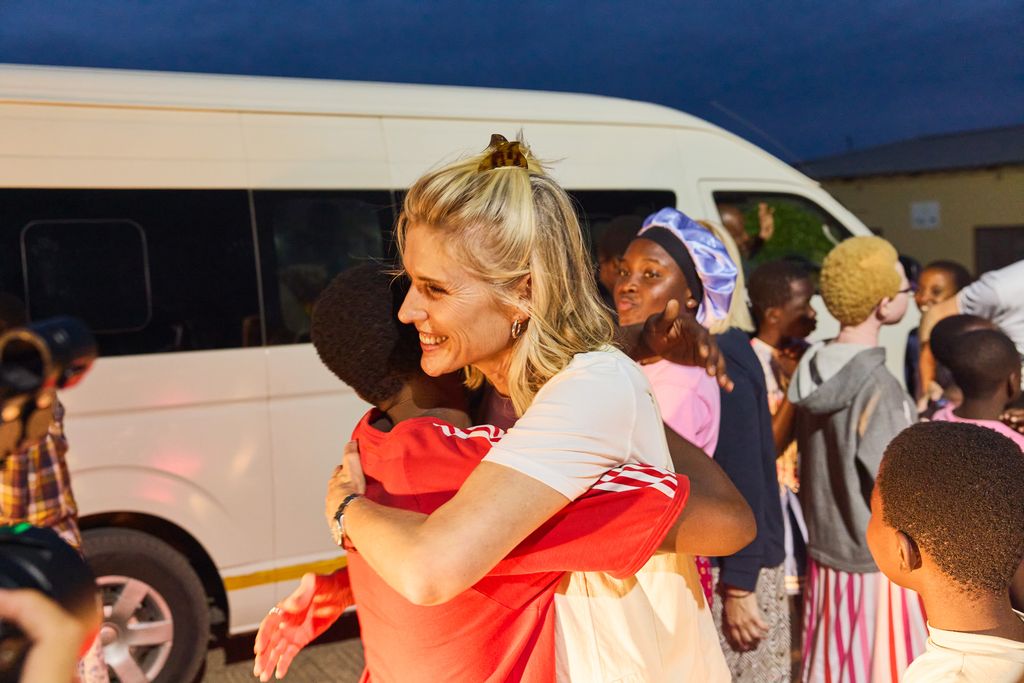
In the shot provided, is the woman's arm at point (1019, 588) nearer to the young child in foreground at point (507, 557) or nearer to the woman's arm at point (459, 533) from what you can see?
the young child in foreground at point (507, 557)

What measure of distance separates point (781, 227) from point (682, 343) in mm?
3809

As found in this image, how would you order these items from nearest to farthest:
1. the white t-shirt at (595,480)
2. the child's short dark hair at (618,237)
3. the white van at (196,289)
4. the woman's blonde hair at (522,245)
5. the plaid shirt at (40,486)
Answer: the white t-shirt at (595,480)
the woman's blonde hair at (522,245)
the plaid shirt at (40,486)
the white van at (196,289)
the child's short dark hair at (618,237)

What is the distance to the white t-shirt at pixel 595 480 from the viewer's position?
138cm

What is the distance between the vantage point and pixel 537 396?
1.48 meters

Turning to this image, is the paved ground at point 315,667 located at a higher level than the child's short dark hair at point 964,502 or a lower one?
lower

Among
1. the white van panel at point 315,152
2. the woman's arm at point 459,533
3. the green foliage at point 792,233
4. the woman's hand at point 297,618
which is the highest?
the white van panel at point 315,152

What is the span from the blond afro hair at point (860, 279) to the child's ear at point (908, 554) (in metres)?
1.83

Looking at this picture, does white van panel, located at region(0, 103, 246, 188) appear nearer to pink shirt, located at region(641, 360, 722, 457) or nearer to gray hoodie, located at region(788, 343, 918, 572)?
pink shirt, located at region(641, 360, 722, 457)

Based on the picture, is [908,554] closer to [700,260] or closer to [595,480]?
[595,480]

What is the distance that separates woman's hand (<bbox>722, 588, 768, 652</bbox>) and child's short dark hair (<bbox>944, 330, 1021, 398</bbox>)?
1.16 metres

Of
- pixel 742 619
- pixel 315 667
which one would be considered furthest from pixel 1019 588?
pixel 315 667

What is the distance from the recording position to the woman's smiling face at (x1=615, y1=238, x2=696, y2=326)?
2957 millimetres

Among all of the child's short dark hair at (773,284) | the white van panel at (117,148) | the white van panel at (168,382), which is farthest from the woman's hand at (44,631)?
the child's short dark hair at (773,284)

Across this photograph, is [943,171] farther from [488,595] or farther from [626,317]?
[488,595]
